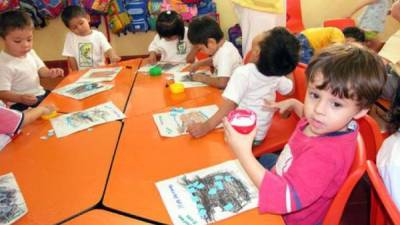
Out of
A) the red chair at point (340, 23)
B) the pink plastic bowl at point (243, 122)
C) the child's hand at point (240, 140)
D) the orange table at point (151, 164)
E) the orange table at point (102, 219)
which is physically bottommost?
the red chair at point (340, 23)

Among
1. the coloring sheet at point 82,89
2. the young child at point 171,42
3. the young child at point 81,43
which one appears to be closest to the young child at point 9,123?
the coloring sheet at point 82,89

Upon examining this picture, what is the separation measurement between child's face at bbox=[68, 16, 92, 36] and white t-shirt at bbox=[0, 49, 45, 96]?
408 mm

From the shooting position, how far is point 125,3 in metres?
3.94

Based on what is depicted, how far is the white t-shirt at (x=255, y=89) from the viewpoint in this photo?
153cm

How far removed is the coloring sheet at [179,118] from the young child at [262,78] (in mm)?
78

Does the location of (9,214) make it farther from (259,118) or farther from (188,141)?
(259,118)

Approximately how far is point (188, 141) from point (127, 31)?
10.4 ft

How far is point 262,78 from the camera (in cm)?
158

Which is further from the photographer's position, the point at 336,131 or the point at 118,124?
the point at 118,124

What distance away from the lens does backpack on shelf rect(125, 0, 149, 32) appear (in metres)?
3.90

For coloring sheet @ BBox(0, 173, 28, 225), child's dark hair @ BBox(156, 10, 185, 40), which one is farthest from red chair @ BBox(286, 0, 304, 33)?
coloring sheet @ BBox(0, 173, 28, 225)

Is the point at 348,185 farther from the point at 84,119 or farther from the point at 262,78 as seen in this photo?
the point at 84,119

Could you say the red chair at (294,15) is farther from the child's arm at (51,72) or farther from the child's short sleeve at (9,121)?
the child's short sleeve at (9,121)

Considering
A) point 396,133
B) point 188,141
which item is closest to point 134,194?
point 188,141
